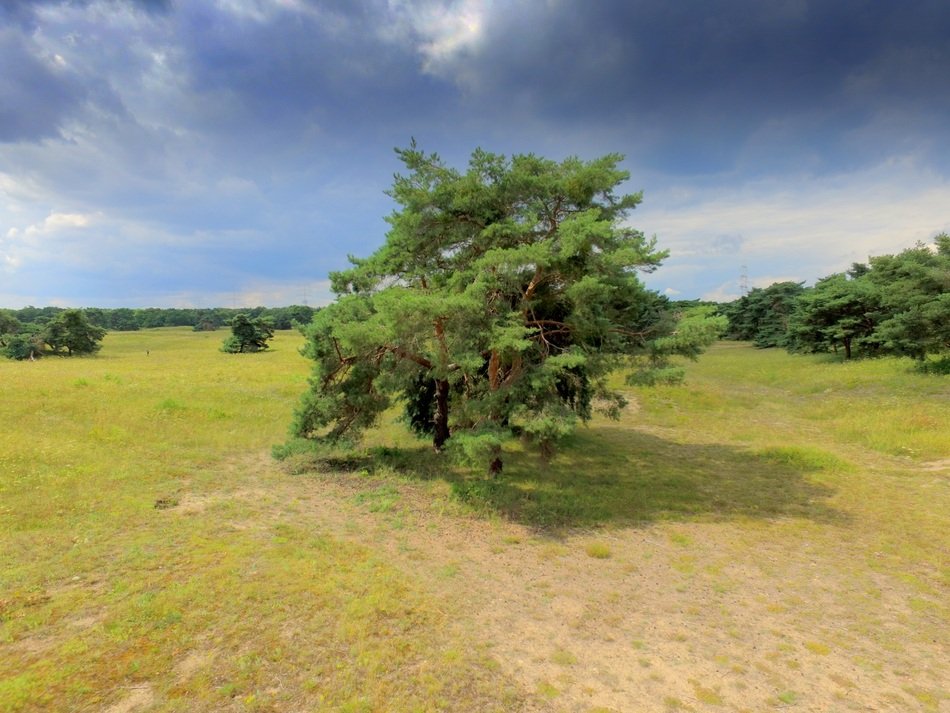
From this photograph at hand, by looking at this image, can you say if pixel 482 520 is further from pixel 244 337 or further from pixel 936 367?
pixel 244 337

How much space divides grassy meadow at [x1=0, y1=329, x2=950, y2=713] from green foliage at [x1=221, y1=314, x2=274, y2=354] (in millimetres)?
40073

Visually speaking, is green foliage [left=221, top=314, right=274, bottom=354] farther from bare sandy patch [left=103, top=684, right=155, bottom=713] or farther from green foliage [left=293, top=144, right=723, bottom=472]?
bare sandy patch [left=103, top=684, right=155, bottom=713]

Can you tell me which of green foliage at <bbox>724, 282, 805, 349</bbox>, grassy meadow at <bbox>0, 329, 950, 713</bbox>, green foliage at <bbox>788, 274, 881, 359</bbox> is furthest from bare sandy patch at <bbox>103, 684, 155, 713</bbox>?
green foliage at <bbox>724, 282, 805, 349</bbox>

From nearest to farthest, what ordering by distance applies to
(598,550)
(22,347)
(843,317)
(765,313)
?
(598,550) → (843,317) → (22,347) → (765,313)

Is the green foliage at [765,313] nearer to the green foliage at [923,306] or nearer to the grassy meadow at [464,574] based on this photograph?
the green foliage at [923,306]

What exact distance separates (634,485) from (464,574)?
29.8 feet

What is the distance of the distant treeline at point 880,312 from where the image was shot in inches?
1233

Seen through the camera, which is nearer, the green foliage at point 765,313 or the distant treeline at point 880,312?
the distant treeline at point 880,312

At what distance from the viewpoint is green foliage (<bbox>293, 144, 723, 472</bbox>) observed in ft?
42.6

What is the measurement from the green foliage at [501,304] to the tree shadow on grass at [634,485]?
75.0 inches

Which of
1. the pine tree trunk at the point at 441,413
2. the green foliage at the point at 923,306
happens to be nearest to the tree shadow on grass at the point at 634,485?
the pine tree trunk at the point at 441,413

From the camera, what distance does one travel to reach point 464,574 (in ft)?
34.0

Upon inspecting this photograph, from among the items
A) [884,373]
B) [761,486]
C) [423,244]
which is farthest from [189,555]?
[884,373]

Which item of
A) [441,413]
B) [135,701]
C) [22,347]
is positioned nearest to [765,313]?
[441,413]
